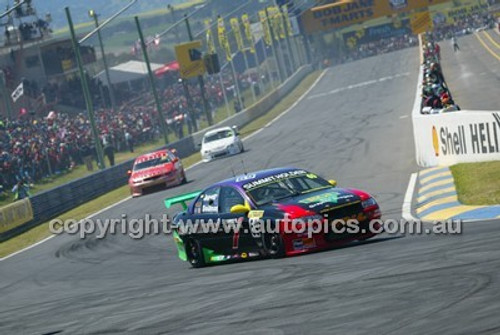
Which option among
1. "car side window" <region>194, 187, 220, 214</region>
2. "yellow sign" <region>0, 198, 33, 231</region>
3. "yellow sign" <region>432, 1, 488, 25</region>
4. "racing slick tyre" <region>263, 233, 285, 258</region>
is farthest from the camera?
"yellow sign" <region>432, 1, 488, 25</region>

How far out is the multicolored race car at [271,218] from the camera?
45.3 feet

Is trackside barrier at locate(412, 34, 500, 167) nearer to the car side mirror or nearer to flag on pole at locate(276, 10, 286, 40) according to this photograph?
the car side mirror

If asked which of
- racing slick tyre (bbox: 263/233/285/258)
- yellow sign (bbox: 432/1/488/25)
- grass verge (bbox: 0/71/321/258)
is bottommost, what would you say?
grass verge (bbox: 0/71/321/258)

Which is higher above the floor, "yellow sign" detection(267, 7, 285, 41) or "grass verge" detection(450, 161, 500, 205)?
"yellow sign" detection(267, 7, 285, 41)

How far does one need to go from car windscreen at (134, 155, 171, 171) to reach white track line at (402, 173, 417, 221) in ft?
42.2

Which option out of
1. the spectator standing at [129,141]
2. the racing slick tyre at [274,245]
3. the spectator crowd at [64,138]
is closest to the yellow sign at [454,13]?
the spectator crowd at [64,138]

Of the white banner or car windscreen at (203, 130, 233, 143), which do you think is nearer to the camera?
the white banner

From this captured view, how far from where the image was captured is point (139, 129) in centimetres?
5750

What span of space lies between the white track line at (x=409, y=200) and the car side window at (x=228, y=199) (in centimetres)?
328

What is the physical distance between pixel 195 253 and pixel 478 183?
564 cm

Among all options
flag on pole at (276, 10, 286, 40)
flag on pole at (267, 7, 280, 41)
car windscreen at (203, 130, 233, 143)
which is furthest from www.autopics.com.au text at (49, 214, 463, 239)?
flag on pole at (276, 10, 286, 40)

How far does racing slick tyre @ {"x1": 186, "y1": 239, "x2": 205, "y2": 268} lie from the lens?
1570cm

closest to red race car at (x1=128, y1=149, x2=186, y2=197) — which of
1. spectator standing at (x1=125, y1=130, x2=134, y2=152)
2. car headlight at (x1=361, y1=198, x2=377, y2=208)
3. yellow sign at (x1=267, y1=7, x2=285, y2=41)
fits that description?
spectator standing at (x1=125, y1=130, x2=134, y2=152)

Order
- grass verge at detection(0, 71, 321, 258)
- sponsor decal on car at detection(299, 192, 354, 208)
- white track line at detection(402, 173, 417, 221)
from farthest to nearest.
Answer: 1. grass verge at detection(0, 71, 321, 258)
2. white track line at detection(402, 173, 417, 221)
3. sponsor decal on car at detection(299, 192, 354, 208)
